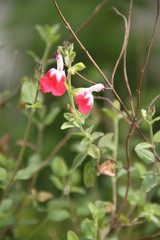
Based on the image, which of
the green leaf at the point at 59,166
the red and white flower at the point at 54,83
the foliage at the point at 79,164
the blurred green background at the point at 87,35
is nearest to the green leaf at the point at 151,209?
the foliage at the point at 79,164

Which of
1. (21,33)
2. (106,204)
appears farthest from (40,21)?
(106,204)

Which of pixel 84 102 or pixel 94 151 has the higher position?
pixel 84 102

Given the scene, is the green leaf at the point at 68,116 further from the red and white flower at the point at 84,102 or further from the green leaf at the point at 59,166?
the green leaf at the point at 59,166

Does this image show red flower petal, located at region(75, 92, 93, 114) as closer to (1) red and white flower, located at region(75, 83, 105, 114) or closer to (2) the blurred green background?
(1) red and white flower, located at region(75, 83, 105, 114)

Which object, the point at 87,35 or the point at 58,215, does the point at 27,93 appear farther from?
the point at 87,35

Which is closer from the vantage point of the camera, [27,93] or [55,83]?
[55,83]

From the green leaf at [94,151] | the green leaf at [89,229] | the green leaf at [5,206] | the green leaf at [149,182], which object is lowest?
the green leaf at [89,229]

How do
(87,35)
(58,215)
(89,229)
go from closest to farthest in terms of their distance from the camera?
(89,229) < (58,215) < (87,35)

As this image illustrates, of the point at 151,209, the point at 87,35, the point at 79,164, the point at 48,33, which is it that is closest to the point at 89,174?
the point at 79,164

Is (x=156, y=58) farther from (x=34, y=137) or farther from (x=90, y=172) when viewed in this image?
(x=90, y=172)
